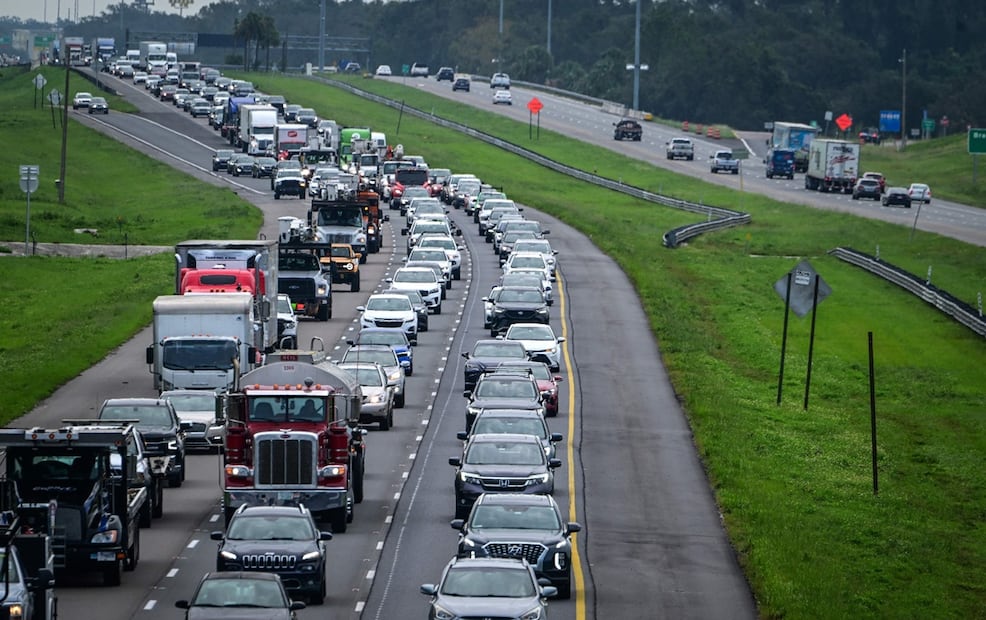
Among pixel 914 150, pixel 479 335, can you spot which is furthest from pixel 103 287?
pixel 914 150

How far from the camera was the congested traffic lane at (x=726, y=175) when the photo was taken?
11300 cm

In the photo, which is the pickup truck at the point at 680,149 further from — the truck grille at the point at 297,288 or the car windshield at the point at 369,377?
the car windshield at the point at 369,377

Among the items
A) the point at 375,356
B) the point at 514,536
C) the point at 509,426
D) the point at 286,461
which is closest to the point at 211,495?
the point at 286,461

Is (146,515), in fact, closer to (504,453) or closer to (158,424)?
(158,424)

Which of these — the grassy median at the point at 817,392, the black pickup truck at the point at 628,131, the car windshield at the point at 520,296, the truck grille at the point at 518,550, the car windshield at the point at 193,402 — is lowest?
the grassy median at the point at 817,392

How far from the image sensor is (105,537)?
27.7m

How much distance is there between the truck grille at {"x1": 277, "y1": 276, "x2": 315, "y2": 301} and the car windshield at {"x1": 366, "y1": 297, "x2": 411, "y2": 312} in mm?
4994

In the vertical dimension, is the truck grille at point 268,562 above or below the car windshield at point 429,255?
below

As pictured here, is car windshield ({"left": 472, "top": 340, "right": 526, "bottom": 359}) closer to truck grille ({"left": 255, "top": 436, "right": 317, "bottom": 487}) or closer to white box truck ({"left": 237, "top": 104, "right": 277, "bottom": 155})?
truck grille ({"left": 255, "top": 436, "right": 317, "bottom": 487})

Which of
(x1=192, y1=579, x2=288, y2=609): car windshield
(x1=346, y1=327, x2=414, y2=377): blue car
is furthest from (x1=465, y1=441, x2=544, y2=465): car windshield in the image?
(x1=346, y1=327, x2=414, y2=377): blue car

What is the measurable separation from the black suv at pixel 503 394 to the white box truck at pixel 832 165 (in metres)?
85.5

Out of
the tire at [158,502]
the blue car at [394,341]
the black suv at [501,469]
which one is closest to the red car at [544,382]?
the blue car at [394,341]

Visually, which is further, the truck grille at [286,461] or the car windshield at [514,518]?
the truck grille at [286,461]

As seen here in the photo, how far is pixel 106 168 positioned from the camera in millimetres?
131000
